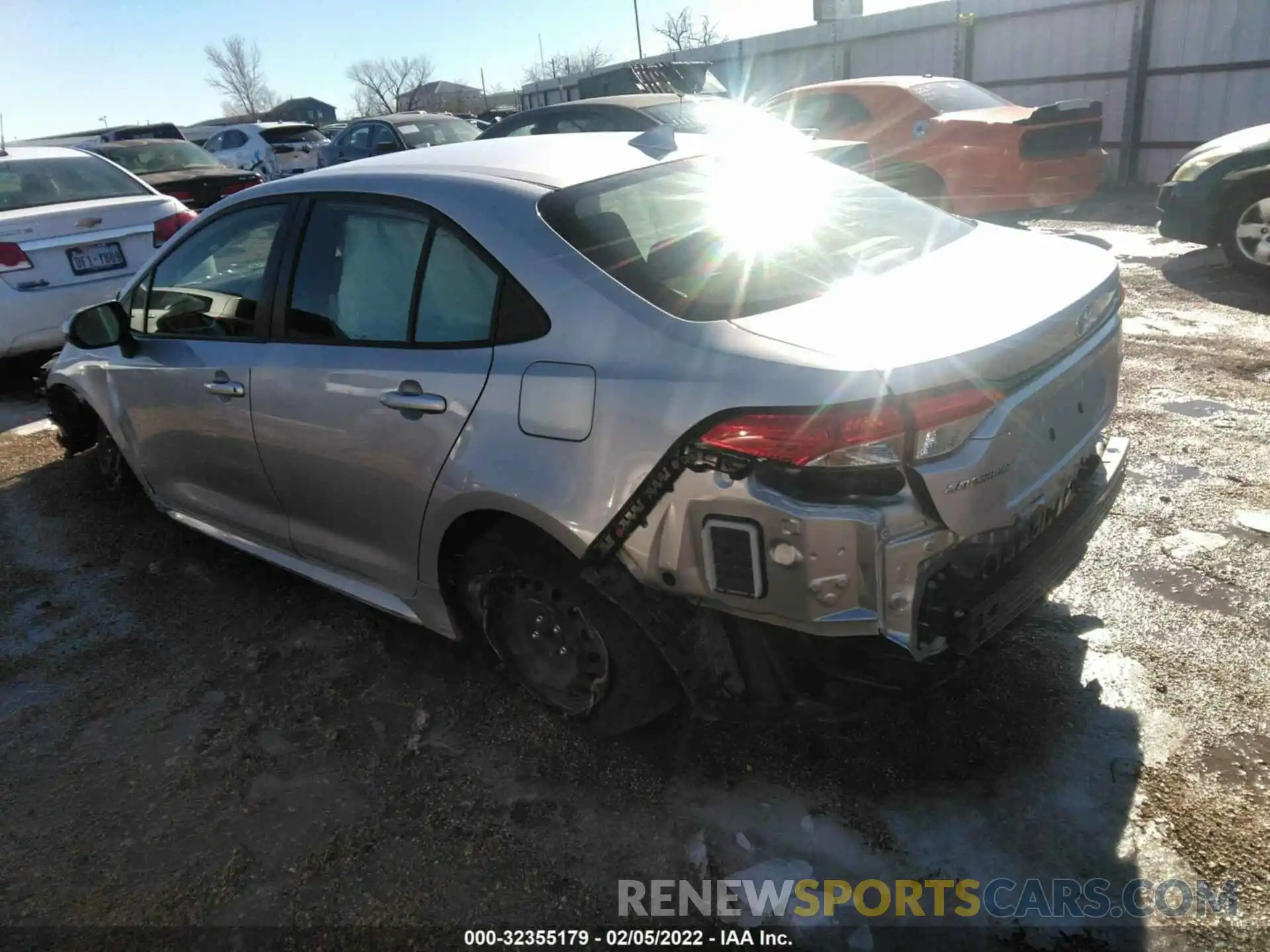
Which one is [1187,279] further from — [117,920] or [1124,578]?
[117,920]

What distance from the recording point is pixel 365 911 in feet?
7.48

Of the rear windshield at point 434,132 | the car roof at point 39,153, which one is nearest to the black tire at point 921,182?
the rear windshield at point 434,132

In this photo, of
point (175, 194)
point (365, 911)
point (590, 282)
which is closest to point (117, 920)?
point (365, 911)

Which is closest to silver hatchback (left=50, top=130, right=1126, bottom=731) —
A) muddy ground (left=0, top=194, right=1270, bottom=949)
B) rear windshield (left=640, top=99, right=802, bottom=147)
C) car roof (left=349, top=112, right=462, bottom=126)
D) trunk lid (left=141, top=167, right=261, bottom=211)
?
muddy ground (left=0, top=194, right=1270, bottom=949)

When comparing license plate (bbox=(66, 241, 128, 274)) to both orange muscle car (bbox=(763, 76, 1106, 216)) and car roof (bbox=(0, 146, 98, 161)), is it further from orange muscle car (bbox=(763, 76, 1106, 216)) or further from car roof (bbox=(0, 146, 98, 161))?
orange muscle car (bbox=(763, 76, 1106, 216))

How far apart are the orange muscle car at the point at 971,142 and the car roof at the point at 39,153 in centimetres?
707

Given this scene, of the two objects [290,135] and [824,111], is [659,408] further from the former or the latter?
[290,135]

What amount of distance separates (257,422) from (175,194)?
8.10m

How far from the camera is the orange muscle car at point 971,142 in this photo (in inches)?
362

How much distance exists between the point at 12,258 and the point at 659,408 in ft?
19.5

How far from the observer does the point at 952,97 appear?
1018 cm

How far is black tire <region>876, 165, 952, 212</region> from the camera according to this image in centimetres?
970

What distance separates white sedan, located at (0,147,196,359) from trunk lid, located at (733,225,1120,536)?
596 centimetres

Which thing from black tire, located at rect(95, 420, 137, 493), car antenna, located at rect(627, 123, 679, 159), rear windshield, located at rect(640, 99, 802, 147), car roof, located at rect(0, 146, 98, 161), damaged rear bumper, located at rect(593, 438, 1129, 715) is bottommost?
black tire, located at rect(95, 420, 137, 493)
